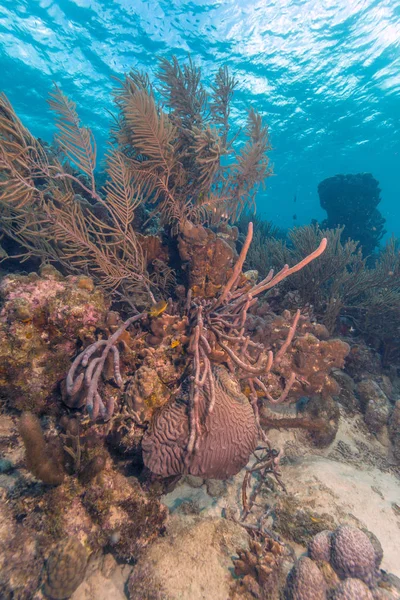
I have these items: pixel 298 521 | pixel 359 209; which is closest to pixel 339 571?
pixel 298 521

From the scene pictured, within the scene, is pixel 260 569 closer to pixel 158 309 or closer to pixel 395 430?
pixel 158 309

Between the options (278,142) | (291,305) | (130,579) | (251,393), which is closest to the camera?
(130,579)

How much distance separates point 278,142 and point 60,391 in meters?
34.6

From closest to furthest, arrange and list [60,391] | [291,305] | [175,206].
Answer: [60,391], [175,206], [291,305]

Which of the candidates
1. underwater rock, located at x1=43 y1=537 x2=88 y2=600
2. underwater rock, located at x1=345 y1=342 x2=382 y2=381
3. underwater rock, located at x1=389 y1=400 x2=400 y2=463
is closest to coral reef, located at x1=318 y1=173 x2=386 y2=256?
underwater rock, located at x1=345 y1=342 x2=382 y2=381

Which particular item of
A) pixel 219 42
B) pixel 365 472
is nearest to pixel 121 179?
pixel 365 472

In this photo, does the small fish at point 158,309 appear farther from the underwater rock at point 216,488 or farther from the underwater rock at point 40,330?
the underwater rock at point 216,488

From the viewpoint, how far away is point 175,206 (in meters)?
4.52

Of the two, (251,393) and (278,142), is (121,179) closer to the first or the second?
(251,393)

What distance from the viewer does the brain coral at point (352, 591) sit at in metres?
2.22

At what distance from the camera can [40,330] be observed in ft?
9.30

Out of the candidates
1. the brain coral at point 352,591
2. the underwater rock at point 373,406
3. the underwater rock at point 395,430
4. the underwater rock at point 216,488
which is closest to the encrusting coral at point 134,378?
the brain coral at point 352,591

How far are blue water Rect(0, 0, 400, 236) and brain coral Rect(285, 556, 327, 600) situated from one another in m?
19.5

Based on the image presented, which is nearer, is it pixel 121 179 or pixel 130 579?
pixel 130 579
